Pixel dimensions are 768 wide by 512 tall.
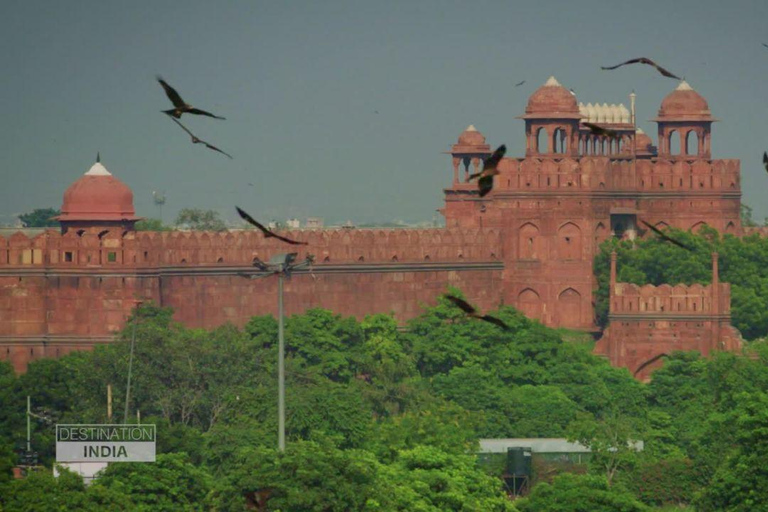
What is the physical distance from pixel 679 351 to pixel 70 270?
16404 mm

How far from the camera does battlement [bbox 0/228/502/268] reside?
8912cm

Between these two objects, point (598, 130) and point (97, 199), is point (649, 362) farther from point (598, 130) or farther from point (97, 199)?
point (598, 130)

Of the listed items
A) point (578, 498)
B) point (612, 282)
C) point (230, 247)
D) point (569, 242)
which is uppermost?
point (569, 242)

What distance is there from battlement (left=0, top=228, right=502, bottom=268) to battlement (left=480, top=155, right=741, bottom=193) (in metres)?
2.22

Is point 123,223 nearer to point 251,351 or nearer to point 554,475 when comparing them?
point 251,351

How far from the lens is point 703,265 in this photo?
96.4 meters

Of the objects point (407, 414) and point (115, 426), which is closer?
point (115, 426)

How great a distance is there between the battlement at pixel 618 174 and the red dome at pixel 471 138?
7.71 metres

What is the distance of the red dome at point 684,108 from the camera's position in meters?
103

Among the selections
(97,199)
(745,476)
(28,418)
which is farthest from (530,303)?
(745,476)

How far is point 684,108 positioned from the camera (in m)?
103

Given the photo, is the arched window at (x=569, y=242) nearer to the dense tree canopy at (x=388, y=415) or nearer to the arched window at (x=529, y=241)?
the arched window at (x=529, y=241)

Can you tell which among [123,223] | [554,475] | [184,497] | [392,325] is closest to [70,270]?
[123,223]

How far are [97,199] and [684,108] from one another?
21.2 metres
